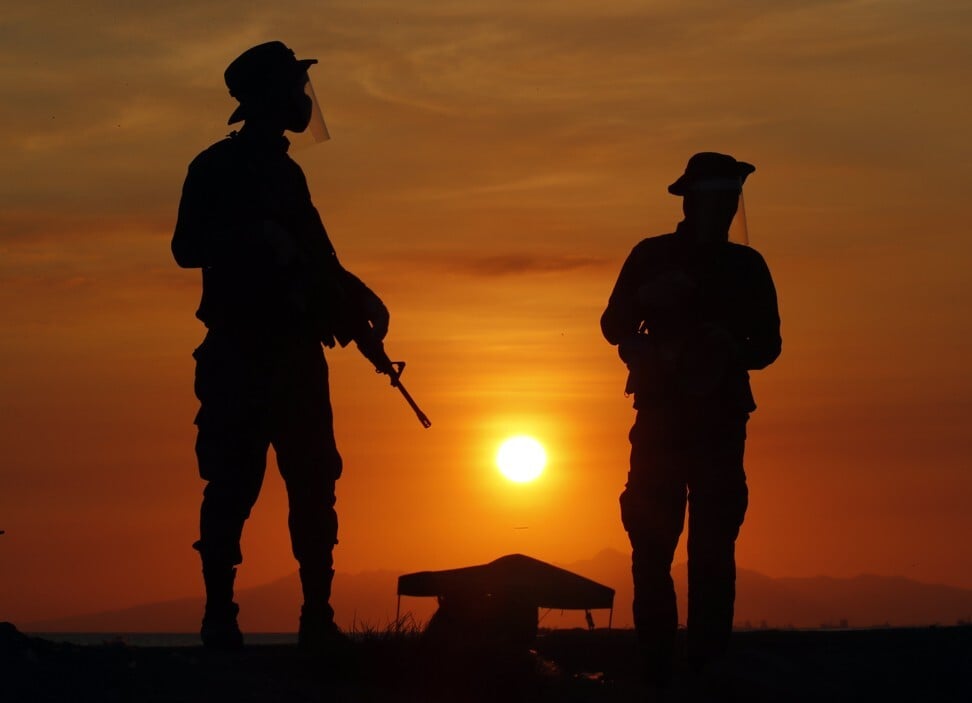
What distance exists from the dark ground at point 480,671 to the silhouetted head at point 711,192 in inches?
88.1

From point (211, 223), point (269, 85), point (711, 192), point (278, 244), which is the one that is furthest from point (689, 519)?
point (269, 85)

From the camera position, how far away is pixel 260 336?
813cm

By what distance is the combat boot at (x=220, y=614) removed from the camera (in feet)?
26.2

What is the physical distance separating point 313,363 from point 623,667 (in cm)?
265

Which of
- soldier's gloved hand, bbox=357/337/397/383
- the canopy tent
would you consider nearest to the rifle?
soldier's gloved hand, bbox=357/337/397/383

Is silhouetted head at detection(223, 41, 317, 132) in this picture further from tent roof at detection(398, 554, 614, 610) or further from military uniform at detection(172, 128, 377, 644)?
tent roof at detection(398, 554, 614, 610)

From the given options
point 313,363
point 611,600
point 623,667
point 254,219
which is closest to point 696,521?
point 623,667

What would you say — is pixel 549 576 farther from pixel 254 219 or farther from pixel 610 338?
pixel 254 219

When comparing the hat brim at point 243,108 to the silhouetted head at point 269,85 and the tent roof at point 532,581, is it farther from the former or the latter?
the tent roof at point 532,581

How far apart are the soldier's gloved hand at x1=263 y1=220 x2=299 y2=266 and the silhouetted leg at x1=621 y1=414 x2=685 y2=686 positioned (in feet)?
6.55

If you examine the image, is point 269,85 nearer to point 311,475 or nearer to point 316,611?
point 311,475

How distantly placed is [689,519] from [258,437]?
2190 millimetres

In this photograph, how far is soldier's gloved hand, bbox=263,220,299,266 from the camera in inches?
314

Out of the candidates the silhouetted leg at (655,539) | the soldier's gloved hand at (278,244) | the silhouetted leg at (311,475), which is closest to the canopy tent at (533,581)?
the silhouetted leg at (655,539)
